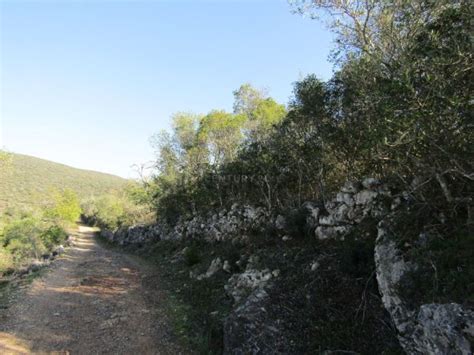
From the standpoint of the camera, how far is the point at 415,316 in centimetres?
605

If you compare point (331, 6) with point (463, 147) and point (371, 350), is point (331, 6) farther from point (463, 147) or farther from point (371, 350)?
point (371, 350)

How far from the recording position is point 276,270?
11.5 m

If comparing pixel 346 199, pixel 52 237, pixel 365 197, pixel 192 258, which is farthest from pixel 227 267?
pixel 52 237

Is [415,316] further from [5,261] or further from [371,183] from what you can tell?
[5,261]

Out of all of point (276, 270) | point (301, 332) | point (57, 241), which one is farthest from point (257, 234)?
point (57, 241)

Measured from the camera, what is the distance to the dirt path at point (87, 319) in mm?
9984

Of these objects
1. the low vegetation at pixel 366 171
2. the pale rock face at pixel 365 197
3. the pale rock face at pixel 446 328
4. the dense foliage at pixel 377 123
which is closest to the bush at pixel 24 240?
the dense foliage at pixel 377 123

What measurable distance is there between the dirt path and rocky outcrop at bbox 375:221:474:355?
6632 mm

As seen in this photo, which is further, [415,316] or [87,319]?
[87,319]

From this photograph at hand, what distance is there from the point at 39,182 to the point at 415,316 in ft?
407

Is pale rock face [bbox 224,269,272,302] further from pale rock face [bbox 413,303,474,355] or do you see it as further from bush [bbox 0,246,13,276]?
bush [bbox 0,246,13,276]

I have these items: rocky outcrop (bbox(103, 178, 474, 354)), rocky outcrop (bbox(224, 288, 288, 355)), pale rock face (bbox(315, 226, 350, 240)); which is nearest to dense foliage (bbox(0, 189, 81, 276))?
rocky outcrop (bbox(103, 178, 474, 354))

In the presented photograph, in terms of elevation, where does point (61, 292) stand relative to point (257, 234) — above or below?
below

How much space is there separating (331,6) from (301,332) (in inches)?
496
